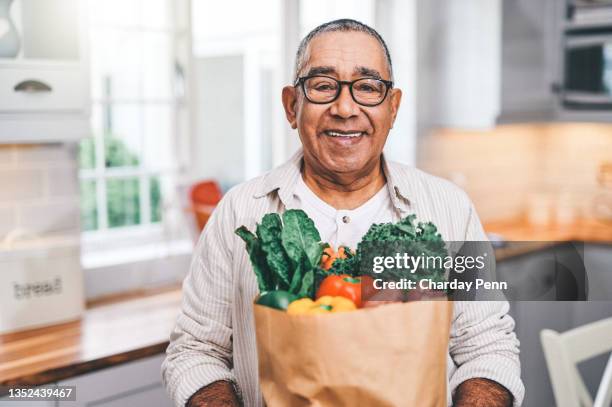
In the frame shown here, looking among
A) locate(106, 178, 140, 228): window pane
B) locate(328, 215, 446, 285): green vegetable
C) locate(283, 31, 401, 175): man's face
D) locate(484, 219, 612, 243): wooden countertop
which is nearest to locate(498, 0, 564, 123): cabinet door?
locate(484, 219, 612, 243): wooden countertop

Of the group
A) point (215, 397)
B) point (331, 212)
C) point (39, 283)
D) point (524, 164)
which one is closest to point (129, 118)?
point (39, 283)

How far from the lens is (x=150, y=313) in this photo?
7.81 feet

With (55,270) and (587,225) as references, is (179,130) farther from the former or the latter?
(587,225)

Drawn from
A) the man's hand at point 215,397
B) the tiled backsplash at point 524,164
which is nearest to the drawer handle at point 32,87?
the man's hand at point 215,397

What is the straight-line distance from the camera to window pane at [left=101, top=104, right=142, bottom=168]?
268 centimetres

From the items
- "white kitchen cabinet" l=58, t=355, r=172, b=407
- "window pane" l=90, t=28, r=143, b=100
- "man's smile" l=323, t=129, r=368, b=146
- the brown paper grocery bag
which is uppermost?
"window pane" l=90, t=28, r=143, b=100

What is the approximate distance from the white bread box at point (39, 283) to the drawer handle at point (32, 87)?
1.47ft

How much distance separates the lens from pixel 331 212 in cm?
151

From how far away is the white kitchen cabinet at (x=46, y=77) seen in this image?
201 cm

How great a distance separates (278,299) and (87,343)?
126 centimetres

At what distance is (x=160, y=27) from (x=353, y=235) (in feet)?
5.36

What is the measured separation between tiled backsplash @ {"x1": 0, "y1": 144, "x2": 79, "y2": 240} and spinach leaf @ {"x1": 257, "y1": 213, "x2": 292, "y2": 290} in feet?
4.92

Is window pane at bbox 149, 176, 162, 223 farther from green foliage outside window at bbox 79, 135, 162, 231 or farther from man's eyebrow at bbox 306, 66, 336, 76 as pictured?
man's eyebrow at bbox 306, 66, 336, 76

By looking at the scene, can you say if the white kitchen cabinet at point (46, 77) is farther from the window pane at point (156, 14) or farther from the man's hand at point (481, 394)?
the man's hand at point (481, 394)
